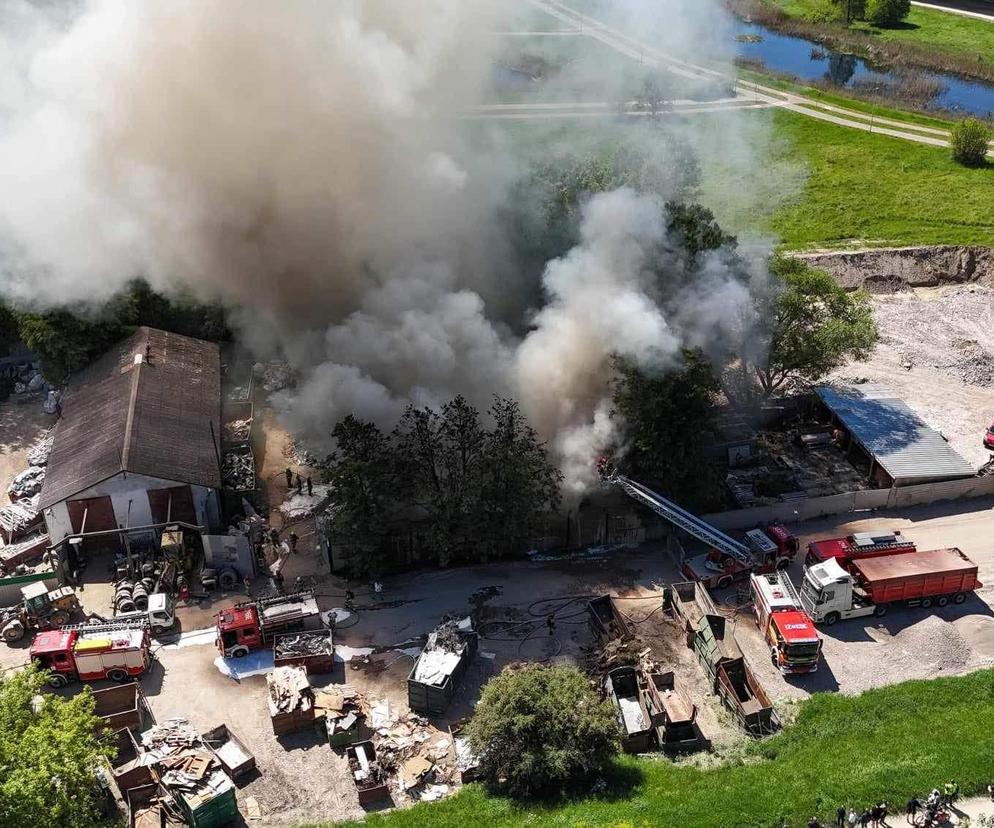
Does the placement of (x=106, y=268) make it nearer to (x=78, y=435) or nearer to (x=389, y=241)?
(x=78, y=435)

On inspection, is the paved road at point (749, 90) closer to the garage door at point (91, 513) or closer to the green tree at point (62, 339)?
the green tree at point (62, 339)

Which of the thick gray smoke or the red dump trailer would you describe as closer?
the red dump trailer

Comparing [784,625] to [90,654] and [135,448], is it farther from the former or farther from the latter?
[135,448]

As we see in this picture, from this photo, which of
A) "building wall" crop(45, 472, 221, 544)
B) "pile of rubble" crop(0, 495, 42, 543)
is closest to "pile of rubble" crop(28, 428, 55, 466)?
"pile of rubble" crop(0, 495, 42, 543)

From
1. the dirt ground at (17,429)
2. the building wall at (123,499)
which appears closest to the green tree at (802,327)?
the building wall at (123,499)

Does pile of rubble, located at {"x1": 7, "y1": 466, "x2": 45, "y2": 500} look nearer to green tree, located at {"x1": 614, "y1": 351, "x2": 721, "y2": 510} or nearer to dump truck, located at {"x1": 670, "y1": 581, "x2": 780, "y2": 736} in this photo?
green tree, located at {"x1": 614, "y1": 351, "x2": 721, "y2": 510}

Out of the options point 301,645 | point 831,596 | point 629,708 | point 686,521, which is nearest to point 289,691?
point 301,645
